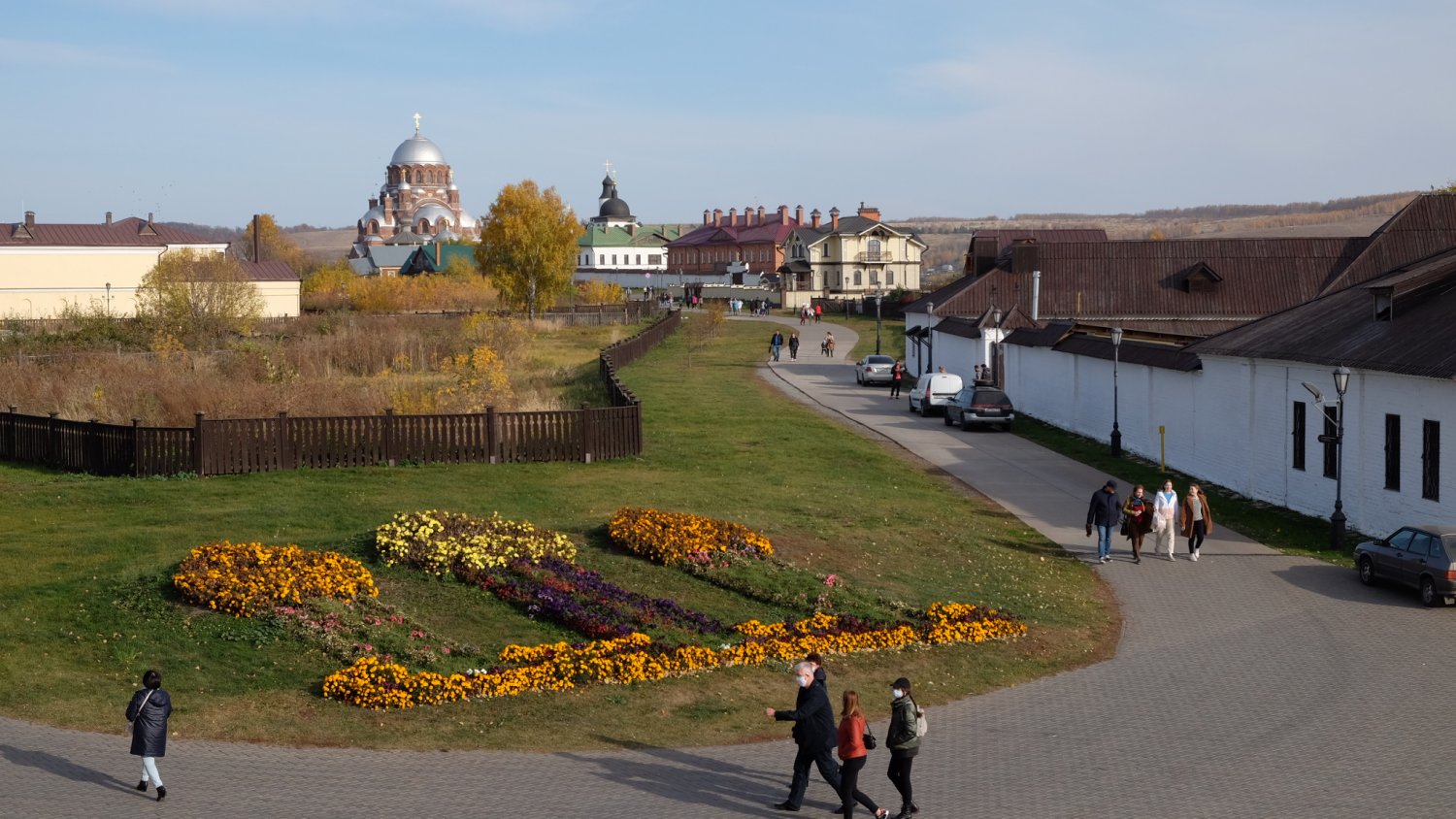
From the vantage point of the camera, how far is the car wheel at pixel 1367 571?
67.6ft

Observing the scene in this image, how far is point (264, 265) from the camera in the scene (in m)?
87.2

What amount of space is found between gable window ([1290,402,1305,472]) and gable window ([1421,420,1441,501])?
158 inches

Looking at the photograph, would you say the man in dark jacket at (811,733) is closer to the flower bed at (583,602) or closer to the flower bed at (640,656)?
the flower bed at (640,656)

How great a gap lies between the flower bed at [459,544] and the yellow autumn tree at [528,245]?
231 ft

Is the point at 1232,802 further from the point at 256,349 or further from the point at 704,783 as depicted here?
the point at 256,349

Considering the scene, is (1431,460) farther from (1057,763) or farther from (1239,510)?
(1057,763)

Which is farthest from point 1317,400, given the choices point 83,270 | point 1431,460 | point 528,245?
point 83,270

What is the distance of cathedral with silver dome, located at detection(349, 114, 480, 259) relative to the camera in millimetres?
173875

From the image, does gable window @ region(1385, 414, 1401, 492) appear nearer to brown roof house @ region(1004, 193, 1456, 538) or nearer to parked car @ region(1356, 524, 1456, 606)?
brown roof house @ region(1004, 193, 1456, 538)

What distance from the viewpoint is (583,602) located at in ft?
57.9

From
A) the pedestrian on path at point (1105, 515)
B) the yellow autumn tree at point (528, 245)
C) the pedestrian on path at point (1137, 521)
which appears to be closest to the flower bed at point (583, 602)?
the pedestrian on path at point (1105, 515)

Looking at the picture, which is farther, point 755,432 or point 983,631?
point 755,432

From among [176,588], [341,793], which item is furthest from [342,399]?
[341,793]

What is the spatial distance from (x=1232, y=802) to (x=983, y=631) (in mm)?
5817
